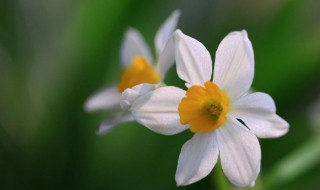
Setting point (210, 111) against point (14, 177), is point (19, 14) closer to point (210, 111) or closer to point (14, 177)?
point (14, 177)

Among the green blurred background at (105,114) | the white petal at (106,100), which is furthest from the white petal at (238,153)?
the green blurred background at (105,114)

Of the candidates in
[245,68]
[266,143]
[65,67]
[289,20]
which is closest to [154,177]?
[266,143]

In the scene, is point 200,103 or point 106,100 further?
point 106,100

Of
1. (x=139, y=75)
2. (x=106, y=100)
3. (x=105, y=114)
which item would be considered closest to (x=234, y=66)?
(x=139, y=75)

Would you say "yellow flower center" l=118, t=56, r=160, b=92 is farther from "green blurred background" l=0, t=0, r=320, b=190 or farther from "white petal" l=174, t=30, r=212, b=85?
"green blurred background" l=0, t=0, r=320, b=190

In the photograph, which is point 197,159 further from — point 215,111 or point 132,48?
point 132,48

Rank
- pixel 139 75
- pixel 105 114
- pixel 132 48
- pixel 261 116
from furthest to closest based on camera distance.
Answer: pixel 105 114 < pixel 132 48 < pixel 139 75 < pixel 261 116
